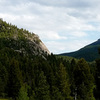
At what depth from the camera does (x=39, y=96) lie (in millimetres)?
47094

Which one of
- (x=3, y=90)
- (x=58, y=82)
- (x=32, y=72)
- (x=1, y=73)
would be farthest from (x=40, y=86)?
(x=32, y=72)

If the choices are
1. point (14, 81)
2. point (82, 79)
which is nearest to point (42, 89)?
point (82, 79)

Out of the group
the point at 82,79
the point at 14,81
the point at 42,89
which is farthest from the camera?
the point at 14,81

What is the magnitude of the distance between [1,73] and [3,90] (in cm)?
1123

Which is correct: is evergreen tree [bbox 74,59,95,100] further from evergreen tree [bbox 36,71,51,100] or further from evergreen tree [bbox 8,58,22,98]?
evergreen tree [bbox 8,58,22,98]

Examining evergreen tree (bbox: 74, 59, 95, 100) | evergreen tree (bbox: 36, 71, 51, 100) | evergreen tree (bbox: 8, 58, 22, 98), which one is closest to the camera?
evergreen tree (bbox: 74, 59, 95, 100)

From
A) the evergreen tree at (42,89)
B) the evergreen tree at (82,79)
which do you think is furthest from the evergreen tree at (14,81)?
the evergreen tree at (82,79)

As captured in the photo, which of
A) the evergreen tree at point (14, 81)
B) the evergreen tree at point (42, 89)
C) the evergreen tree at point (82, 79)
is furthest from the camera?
the evergreen tree at point (14, 81)

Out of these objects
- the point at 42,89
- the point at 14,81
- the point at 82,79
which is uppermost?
the point at 82,79

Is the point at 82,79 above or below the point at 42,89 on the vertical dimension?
above

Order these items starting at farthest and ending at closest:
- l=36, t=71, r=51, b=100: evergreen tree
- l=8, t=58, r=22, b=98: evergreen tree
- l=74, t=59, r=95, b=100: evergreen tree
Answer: l=8, t=58, r=22, b=98: evergreen tree, l=36, t=71, r=51, b=100: evergreen tree, l=74, t=59, r=95, b=100: evergreen tree

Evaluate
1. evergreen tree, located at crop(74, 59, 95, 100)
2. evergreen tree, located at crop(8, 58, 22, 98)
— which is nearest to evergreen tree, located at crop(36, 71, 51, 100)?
evergreen tree, located at crop(74, 59, 95, 100)

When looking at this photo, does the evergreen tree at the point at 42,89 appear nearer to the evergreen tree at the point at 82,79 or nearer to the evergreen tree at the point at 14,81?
the evergreen tree at the point at 82,79

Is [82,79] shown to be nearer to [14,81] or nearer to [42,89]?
[42,89]
